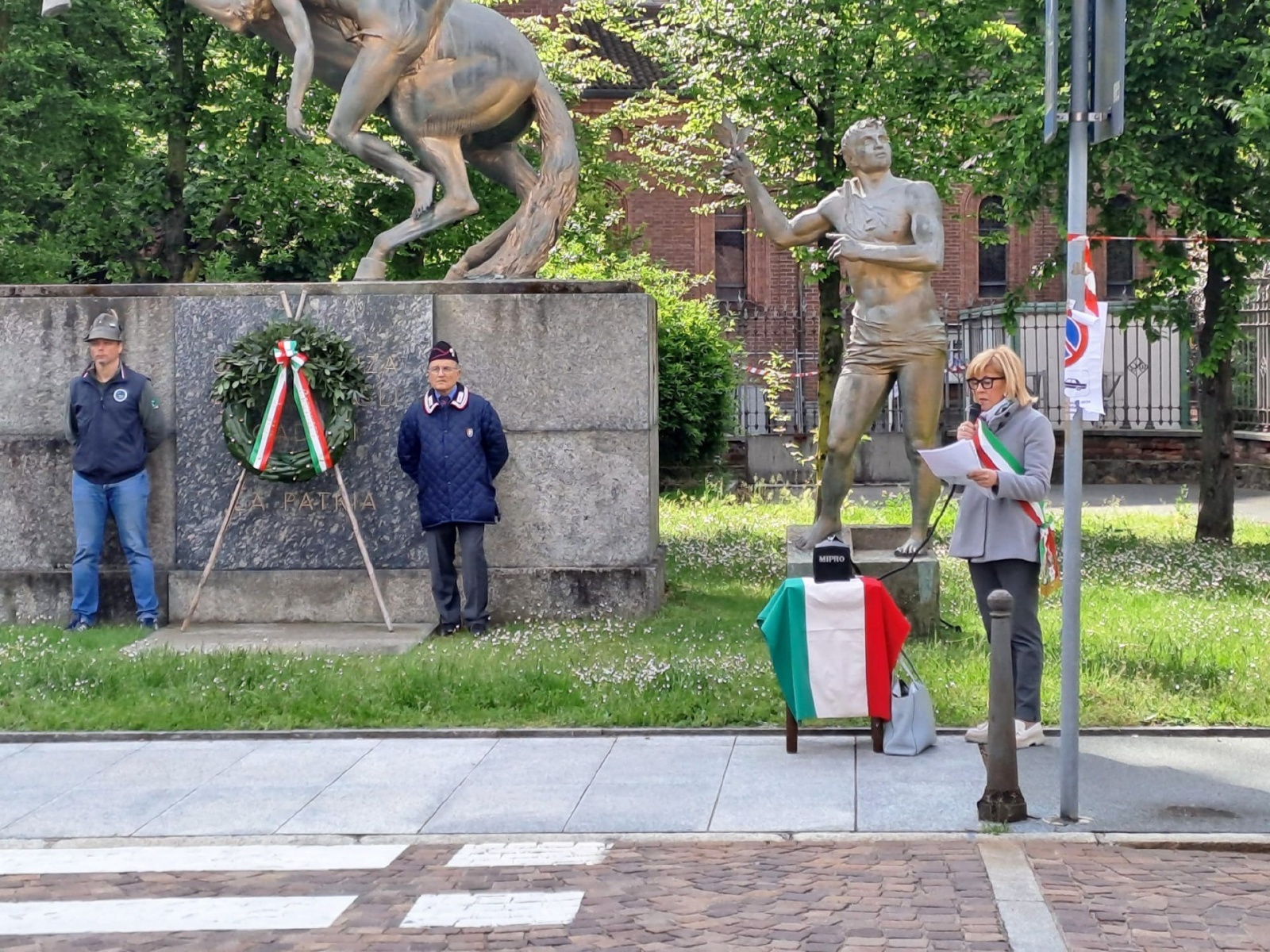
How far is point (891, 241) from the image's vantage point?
10.2 metres

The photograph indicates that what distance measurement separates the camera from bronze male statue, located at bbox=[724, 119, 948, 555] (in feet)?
33.0

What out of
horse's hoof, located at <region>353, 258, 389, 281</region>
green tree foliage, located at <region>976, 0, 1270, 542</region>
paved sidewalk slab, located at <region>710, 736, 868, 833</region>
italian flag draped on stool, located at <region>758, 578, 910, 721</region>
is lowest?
paved sidewalk slab, located at <region>710, 736, 868, 833</region>

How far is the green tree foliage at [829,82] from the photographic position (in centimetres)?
1806

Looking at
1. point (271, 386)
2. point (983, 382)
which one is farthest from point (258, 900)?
point (271, 386)

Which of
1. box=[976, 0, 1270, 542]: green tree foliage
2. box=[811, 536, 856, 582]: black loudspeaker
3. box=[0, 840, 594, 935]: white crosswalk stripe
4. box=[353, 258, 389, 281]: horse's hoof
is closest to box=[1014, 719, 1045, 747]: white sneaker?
box=[811, 536, 856, 582]: black loudspeaker

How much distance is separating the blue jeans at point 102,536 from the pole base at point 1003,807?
21.9 ft

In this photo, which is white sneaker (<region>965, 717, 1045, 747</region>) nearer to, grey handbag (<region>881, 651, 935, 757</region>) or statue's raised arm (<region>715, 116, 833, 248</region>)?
grey handbag (<region>881, 651, 935, 757</region>)

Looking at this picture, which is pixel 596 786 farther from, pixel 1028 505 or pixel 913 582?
Result: pixel 913 582

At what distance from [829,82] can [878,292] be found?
9.08 meters

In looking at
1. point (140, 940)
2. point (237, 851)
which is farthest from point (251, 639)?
point (140, 940)

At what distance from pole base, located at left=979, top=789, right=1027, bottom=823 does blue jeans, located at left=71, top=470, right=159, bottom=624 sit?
6675 mm

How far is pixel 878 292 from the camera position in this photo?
407 inches

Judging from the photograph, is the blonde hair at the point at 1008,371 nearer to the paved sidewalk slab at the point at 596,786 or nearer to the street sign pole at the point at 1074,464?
the street sign pole at the point at 1074,464

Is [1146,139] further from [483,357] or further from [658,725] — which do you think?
[658,725]
